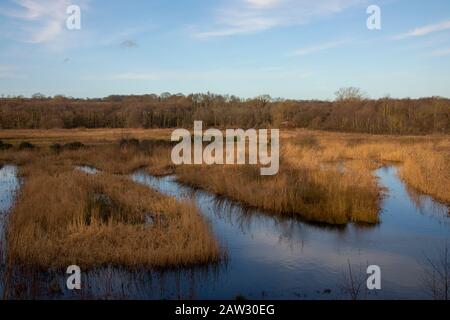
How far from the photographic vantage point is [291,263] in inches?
333

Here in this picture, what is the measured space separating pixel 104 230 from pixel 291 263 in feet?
11.9

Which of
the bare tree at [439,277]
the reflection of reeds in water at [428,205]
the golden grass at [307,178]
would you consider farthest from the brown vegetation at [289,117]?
the bare tree at [439,277]

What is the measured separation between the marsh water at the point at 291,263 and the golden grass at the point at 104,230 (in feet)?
1.18

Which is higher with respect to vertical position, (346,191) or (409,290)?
(346,191)

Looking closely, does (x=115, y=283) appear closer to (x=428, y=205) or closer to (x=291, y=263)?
(x=291, y=263)

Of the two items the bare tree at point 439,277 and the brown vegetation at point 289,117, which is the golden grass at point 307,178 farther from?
the brown vegetation at point 289,117

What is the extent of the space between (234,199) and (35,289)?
25.3ft

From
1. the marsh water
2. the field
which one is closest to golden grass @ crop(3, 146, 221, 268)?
the field

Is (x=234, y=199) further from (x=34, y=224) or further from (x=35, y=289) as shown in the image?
(x=35, y=289)

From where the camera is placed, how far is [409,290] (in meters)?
7.14

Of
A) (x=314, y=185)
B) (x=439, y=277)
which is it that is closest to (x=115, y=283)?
(x=439, y=277)

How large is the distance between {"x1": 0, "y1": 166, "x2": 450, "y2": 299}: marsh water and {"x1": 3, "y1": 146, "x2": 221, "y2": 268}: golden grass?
36 cm

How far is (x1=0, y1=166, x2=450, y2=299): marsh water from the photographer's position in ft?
22.9
